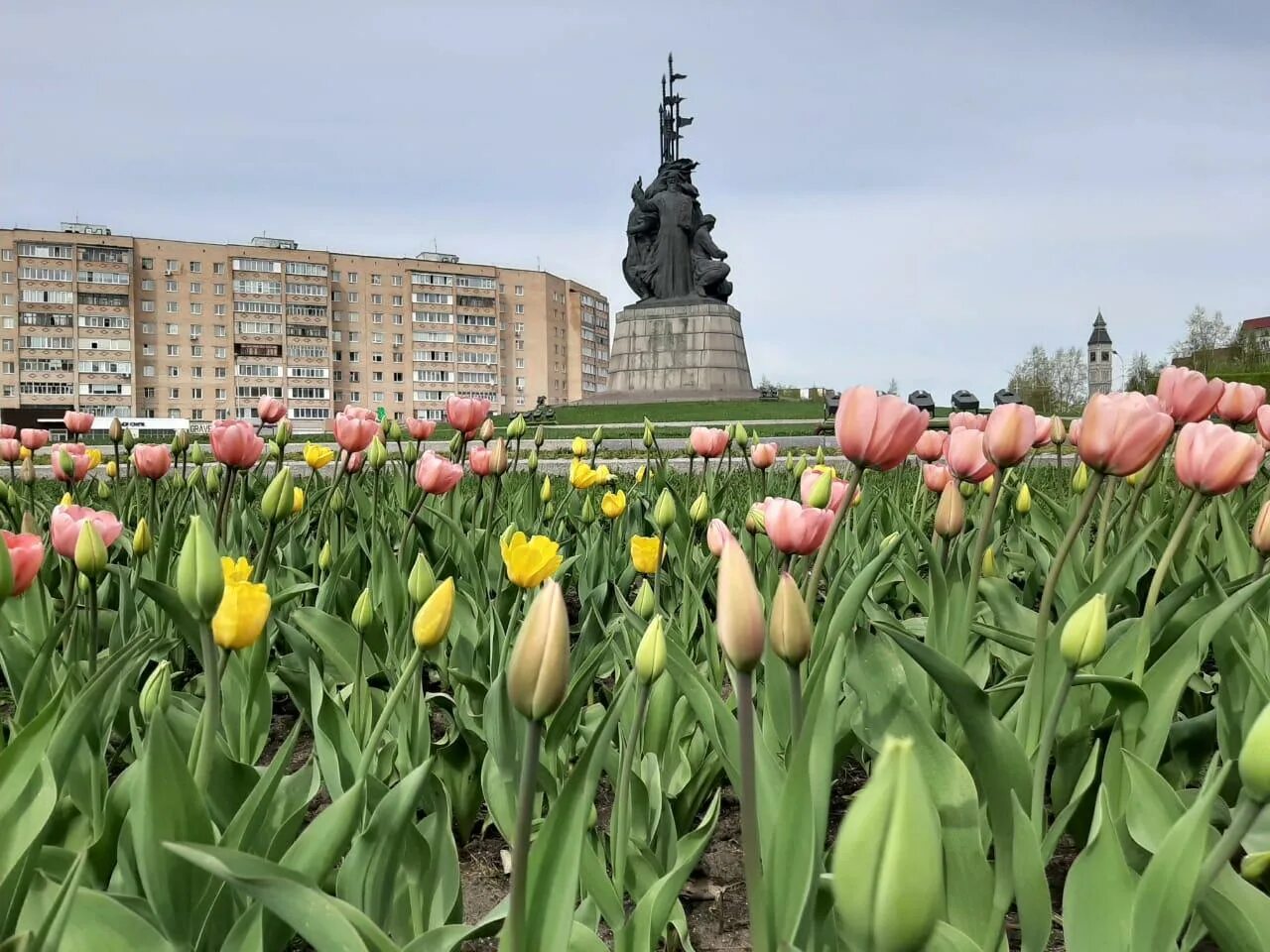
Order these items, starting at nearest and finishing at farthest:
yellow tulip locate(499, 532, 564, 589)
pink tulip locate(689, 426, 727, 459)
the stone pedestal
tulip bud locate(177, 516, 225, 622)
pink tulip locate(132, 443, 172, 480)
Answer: tulip bud locate(177, 516, 225, 622) → yellow tulip locate(499, 532, 564, 589) → pink tulip locate(132, 443, 172, 480) → pink tulip locate(689, 426, 727, 459) → the stone pedestal

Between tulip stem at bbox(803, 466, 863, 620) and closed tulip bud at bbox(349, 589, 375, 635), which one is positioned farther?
closed tulip bud at bbox(349, 589, 375, 635)

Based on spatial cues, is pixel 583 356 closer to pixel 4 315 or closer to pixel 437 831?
pixel 4 315

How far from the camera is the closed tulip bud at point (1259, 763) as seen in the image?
0.68 meters

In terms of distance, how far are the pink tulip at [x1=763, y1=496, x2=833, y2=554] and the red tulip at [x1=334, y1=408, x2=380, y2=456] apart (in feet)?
5.34

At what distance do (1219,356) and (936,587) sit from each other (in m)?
48.0

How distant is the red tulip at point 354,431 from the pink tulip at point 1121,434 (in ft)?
6.48

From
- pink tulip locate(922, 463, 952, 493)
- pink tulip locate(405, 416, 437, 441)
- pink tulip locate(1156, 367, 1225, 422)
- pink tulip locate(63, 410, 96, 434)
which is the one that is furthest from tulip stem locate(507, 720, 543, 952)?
pink tulip locate(63, 410, 96, 434)

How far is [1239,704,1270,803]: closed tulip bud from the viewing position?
2.23 ft

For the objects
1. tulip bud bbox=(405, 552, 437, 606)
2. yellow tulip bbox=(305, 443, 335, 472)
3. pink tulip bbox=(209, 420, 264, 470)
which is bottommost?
tulip bud bbox=(405, 552, 437, 606)

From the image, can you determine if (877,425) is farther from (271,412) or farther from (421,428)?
(271,412)

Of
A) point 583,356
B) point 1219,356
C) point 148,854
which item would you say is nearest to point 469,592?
point 148,854

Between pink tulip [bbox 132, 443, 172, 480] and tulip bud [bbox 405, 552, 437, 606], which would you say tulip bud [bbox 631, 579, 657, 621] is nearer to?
tulip bud [bbox 405, 552, 437, 606]

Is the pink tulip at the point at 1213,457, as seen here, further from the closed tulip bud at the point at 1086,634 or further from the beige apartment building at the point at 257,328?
the beige apartment building at the point at 257,328

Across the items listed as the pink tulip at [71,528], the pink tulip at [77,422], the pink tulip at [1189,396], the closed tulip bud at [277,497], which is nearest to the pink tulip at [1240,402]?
the pink tulip at [1189,396]
